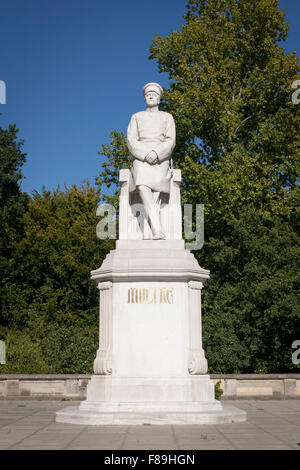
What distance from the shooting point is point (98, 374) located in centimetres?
1002

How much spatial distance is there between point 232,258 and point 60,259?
892 cm

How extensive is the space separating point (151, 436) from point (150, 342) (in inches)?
102

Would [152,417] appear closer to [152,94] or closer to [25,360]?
[152,94]

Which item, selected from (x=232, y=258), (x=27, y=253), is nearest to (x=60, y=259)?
(x=27, y=253)

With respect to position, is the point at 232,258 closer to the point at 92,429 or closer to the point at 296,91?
the point at 296,91

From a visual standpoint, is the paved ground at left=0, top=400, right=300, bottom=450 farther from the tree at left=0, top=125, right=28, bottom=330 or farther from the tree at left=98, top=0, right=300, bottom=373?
the tree at left=0, top=125, right=28, bottom=330

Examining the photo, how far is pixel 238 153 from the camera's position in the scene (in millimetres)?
25000

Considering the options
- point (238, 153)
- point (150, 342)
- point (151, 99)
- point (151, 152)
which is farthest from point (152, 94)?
point (238, 153)

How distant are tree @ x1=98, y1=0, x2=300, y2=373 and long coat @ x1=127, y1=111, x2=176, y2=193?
365 inches

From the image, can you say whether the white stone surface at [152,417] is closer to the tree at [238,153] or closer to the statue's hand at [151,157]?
the statue's hand at [151,157]

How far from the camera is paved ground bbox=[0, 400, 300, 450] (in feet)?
22.3

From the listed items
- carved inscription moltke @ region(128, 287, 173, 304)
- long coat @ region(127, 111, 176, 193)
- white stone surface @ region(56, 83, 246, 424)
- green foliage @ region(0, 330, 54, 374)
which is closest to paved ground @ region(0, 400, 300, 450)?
white stone surface @ region(56, 83, 246, 424)

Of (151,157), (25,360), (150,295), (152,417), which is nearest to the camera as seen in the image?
(152,417)
